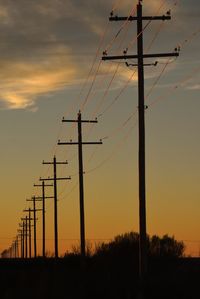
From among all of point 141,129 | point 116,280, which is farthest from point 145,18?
point 116,280

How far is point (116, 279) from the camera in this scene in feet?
136

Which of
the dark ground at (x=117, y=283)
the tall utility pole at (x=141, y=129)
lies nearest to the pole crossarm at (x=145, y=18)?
the tall utility pole at (x=141, y=129)

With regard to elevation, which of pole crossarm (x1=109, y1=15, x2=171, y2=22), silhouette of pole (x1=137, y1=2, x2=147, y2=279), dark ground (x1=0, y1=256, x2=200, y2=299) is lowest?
dark ground (x1=0, y1=256, x2=200, y2=299)

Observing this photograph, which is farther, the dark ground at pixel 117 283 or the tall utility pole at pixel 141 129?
the tall utility pole at pixel 141 129

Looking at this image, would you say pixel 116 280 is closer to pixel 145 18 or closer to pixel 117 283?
pixel 117 283

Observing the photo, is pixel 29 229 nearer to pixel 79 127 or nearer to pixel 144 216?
pixel 79 127

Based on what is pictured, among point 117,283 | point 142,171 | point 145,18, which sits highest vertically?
point 145,18

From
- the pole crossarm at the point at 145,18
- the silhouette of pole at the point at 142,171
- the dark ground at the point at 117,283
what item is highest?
the pole crossarm at the point at 145,18

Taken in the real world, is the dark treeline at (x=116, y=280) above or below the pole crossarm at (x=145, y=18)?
below

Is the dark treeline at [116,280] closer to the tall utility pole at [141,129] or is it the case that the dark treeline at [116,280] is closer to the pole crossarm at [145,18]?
the tall utility pole at [141,129]

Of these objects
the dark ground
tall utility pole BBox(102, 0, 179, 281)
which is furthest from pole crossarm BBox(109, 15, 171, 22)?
the dark ground

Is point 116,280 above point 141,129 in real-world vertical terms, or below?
below

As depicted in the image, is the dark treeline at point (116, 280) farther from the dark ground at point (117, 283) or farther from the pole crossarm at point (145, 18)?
the pole crossarm at point (145, 18)

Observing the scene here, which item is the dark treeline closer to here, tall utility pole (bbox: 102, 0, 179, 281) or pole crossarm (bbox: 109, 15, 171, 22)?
tall utility pole (bbox: 102, 0, 179, 281)
